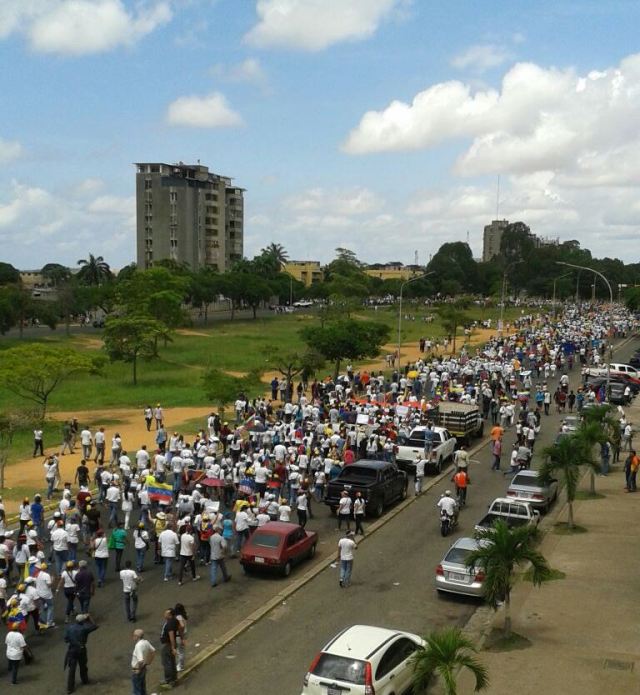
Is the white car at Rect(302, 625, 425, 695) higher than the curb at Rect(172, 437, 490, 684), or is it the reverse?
the white car at Rect(302, 625, 425, 695)

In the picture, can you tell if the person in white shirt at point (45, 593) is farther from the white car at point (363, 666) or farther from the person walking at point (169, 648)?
the white car at point (363, 666)

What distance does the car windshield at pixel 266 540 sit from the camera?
17969mm

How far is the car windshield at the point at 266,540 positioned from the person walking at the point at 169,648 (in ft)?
16.7

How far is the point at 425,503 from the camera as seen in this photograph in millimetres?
24688

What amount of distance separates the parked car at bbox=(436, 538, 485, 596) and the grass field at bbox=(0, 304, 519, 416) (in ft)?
97.3

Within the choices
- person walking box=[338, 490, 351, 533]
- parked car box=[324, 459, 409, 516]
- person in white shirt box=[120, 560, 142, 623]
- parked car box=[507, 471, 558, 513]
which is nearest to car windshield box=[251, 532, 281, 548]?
person walking box=[338, 490, 351, 533]

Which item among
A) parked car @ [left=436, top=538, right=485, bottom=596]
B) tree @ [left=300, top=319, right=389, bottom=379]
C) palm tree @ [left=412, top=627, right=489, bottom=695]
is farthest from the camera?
tree @ [left=300, top=319, right=389, bottom=379]

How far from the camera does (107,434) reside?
120 ft

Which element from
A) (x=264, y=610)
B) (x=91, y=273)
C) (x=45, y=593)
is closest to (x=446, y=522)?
(x=264, y=610)

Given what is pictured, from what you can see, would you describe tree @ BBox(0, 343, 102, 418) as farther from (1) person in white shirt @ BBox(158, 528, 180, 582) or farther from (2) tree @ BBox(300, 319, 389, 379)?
(1) person in white shirt @ BBox(158, 528, 180, 582)

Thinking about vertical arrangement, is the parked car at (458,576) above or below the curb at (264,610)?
above

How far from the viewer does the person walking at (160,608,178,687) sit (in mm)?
12773

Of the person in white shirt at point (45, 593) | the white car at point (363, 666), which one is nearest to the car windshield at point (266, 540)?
the person in white shirt at point (45, 593)

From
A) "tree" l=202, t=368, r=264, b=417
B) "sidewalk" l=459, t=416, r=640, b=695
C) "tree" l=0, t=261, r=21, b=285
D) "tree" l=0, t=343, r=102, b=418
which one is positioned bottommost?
"sidewalk" l=459, t=416, r=640, b=695
